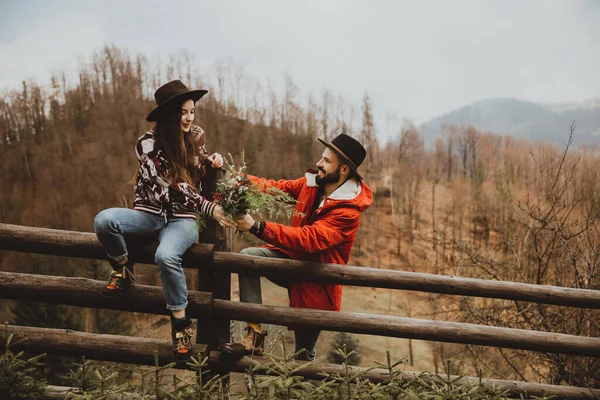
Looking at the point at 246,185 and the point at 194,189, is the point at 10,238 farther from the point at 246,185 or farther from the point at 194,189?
the point at 246,185

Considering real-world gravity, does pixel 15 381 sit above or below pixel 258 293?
below

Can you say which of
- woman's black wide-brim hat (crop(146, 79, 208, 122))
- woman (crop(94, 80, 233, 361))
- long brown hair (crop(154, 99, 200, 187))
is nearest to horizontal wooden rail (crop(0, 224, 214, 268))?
woman (crop(94, 80, 233, 361))

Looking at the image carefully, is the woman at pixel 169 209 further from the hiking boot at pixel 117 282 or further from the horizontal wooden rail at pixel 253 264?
Answer: the horizontal wooden rail at pixel 253 264

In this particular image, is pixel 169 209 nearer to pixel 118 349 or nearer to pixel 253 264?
pixel 253 264

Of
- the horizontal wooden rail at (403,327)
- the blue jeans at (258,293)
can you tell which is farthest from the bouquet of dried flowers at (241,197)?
the horizontal wooden rail at (403,327)

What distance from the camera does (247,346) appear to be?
350 centimetres

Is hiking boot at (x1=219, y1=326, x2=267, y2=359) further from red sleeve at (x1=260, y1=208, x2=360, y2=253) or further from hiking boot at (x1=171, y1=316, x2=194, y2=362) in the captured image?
red sleeve at (x1=260, y1=208, x2=360, y2=253)

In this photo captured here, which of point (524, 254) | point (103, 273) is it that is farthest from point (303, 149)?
point (524, 254)

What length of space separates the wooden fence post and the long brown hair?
0.61ft

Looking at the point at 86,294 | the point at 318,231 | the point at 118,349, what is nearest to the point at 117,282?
the point at 86,294

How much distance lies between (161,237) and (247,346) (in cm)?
113

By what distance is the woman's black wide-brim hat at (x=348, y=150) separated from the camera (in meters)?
3.71

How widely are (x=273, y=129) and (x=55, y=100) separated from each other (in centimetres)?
3992

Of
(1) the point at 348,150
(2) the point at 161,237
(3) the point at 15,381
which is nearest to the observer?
(3) the point at 15,381
